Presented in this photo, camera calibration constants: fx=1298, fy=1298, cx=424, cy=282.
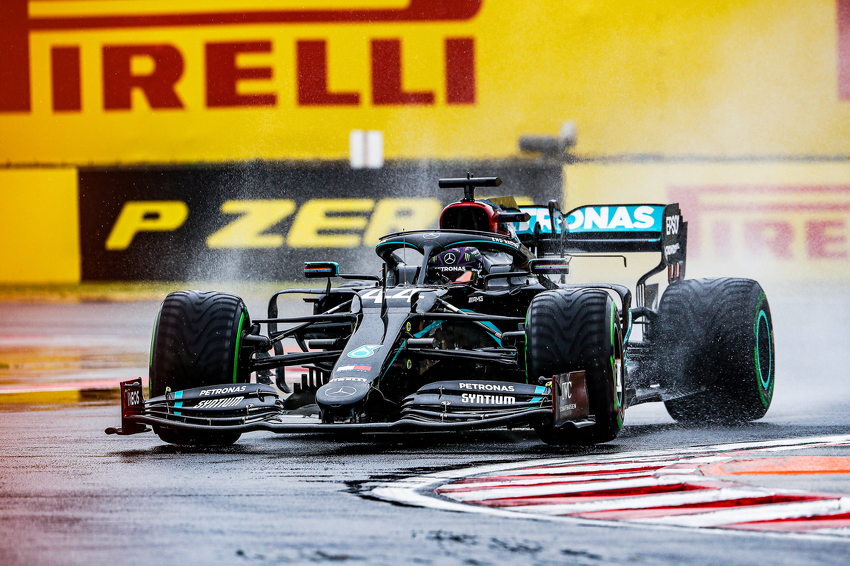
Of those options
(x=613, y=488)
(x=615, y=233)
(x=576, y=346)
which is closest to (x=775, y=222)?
(x=615, y=233)

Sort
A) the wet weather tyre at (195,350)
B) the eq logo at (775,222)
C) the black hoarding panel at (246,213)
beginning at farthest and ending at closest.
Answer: the black hoarding panel at (246,213)
the eq logo at (775,222)
the wet weather tyre at (195,350)

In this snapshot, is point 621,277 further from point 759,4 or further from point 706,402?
point 706,402

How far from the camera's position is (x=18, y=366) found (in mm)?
15609

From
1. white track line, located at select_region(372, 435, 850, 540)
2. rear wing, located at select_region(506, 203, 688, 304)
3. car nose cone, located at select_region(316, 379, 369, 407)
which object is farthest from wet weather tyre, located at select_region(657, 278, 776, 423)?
car nose cone, located at select_region(316, 379, 369, 407)

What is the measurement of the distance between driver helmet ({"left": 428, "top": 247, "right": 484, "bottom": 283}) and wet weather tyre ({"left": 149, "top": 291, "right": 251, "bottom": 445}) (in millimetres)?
1603

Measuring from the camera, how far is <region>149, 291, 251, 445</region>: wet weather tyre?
8812 millimetres

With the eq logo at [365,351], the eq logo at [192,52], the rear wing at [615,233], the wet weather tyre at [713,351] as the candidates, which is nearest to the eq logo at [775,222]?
the eq logo at [192,52]

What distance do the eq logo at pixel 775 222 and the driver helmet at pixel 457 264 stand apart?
1303 centimetres

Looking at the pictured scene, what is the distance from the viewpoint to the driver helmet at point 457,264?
9734 millimetres

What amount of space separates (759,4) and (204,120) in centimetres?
1001

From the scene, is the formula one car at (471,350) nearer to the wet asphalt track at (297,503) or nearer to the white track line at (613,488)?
the wet asphalt track at (297,503)

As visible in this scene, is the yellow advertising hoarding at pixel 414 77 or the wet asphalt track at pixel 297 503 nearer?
the wet asphalt track at pixel 297 503

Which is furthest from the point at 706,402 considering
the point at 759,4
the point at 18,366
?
the point at 759,4

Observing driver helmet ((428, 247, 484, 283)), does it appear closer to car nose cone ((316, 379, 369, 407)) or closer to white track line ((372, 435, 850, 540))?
car nose cone ((316, 379, 369, 407))
